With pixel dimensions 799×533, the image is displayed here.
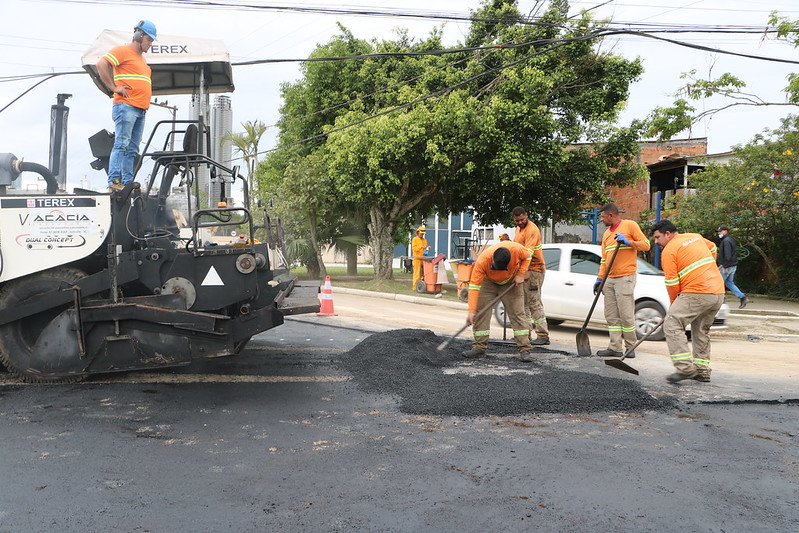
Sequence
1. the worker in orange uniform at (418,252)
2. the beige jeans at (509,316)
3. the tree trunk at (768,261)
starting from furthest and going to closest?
the worker in orange uniform at (418,252)
the tree trunk at (768,261)
the beige jeans at (509,316)

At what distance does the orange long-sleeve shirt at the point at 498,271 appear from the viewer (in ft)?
23.1

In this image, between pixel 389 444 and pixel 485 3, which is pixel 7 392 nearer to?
pixel 389 444

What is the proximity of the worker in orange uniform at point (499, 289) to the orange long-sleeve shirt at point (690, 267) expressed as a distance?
1501 millimetres

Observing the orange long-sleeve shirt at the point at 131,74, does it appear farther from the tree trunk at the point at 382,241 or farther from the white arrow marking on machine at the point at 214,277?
the tree trunk at the point at 382,241

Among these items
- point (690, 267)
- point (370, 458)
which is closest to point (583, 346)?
point (690, 267)

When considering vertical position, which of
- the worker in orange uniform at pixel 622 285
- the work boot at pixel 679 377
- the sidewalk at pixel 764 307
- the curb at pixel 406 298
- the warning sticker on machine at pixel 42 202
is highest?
the warning sticker on machine at pixel 42 202

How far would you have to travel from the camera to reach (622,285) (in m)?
7.36

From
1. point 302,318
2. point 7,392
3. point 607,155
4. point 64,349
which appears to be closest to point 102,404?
point 64,349

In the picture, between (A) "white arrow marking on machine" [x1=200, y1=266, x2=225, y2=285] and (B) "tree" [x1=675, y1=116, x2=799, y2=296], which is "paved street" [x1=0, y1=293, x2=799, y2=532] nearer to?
(A) "white arrow marking on machine" [x1=200, y1=266, x2=225, y2=285]

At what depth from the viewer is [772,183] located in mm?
15750

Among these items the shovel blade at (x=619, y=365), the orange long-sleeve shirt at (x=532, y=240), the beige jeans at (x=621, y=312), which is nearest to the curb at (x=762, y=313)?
the beige jeans at (x=621, y=312)

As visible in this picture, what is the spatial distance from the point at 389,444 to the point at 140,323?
2.52 metres

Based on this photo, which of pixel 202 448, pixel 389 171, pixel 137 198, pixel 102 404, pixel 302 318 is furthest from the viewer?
pixel 389 171

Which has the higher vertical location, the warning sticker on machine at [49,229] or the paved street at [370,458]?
the warning sticker on machine at [49,229]
